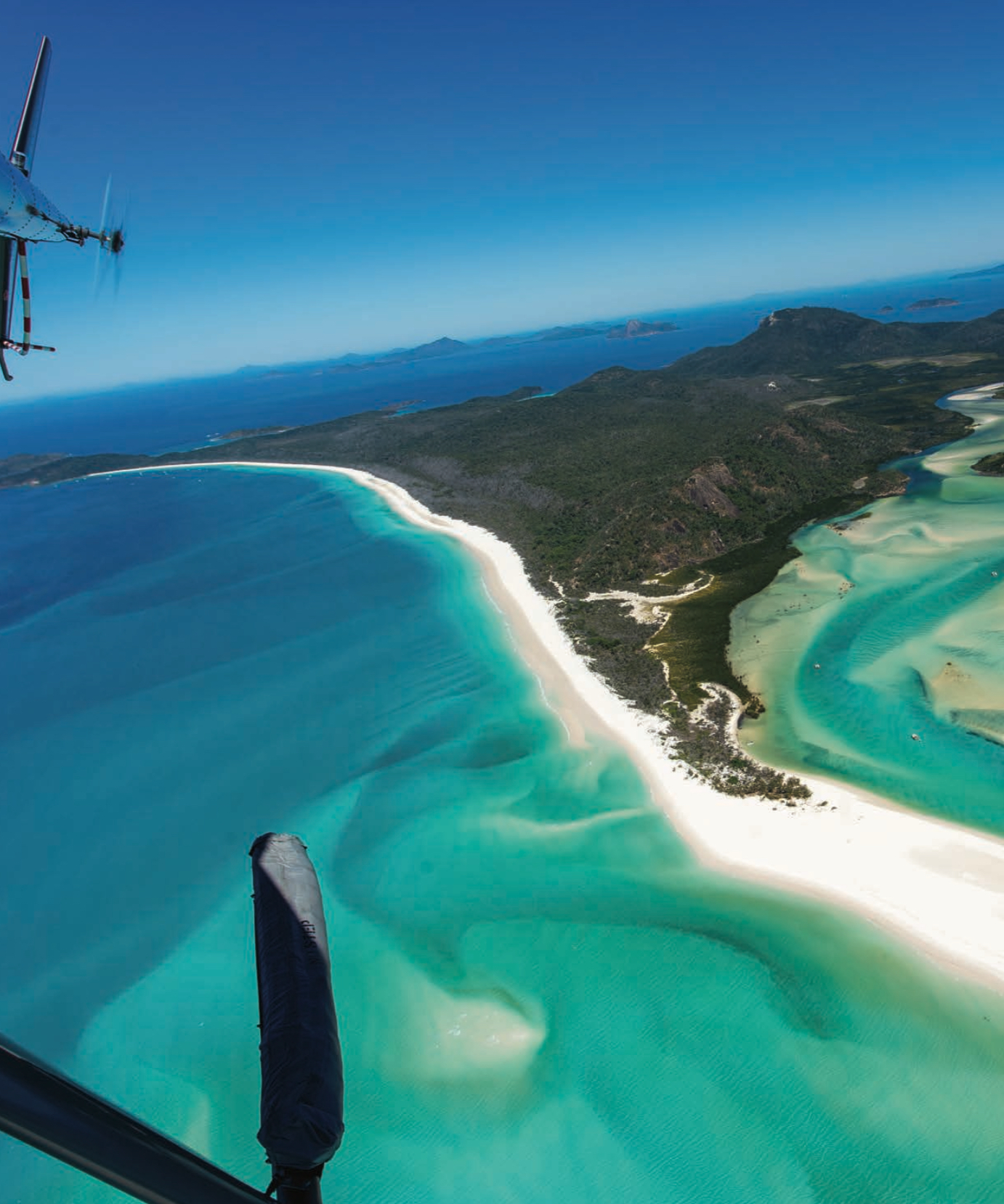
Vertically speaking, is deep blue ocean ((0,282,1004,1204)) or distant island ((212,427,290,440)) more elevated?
distant island ((212,427,290,440))

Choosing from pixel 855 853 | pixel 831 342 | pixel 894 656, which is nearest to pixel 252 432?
pixel 831 342

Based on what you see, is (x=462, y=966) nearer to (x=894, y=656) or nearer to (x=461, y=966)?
(x=461, y=966)

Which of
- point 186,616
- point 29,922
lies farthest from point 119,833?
point 186,616

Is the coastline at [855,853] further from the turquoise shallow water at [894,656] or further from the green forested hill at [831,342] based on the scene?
the green forested hill at [831,342]

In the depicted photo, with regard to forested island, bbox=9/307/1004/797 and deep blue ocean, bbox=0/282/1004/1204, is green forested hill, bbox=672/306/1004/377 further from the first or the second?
deep blue ocean, bbox=0/282/1004/1204

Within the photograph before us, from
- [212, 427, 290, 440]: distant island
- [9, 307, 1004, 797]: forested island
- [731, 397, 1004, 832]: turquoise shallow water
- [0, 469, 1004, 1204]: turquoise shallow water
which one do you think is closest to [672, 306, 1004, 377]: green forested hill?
[9, 307, 1004, 797]: forested island
